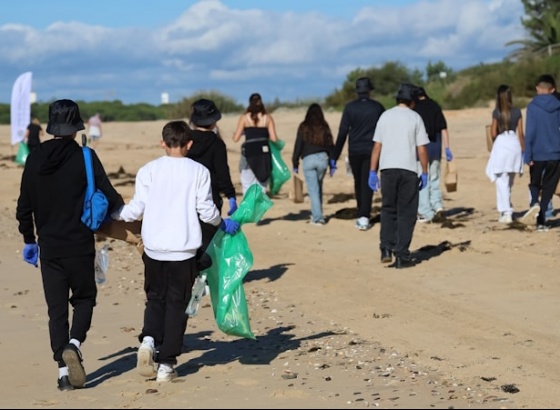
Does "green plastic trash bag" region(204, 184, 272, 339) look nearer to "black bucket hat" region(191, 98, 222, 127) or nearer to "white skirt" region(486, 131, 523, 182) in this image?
"black bucket hat" region(191, 98, 222, 127)

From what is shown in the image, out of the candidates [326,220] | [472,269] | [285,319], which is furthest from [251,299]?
[326,220]

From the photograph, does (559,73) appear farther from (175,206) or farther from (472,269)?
(175,206)

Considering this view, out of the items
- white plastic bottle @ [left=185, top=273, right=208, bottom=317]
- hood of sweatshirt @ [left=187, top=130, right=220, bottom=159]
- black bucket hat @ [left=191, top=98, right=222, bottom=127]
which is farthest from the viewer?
hood of sweatshirt @ [left=187, top=130, right=220, bottom=159]

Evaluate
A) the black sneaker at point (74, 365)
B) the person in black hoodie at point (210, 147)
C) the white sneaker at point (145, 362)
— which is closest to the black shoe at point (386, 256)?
the person in black hoodie at point (210, 147)

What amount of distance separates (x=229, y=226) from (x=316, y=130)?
8.72m

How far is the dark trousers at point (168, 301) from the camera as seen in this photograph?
8195 millimetres

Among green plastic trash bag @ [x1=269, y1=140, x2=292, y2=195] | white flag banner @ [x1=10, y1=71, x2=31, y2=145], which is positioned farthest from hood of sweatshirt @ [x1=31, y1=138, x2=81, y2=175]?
white flag banner @ [x1=10, y1=71, x2=31, y2=145]

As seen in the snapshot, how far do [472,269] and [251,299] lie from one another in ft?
8.97

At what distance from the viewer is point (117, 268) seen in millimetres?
14680

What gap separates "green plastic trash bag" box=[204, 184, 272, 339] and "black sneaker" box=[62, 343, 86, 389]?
120 cm

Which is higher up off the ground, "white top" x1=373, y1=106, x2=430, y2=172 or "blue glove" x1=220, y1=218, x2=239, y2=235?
"white top" x1=373, y1=106, x2=430, y2=172

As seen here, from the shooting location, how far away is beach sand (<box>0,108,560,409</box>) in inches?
308

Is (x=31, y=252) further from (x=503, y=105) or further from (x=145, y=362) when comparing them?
(x=503, y=105)

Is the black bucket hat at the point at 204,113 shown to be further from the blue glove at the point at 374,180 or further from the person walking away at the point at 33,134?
the person walking away at the point at 33,134
